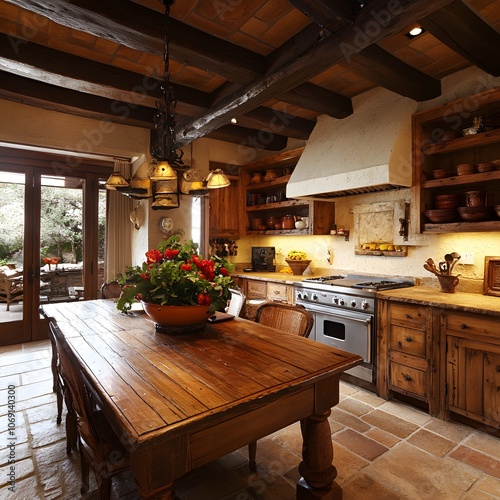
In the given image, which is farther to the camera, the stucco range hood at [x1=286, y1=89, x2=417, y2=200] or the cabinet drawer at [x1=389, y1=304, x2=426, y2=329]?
the stucco range hood at [x1=286, y1=89, x2=417, y2=200]

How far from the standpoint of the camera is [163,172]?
214 centimetres

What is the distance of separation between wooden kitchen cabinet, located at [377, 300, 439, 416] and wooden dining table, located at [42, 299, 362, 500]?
4.49 ft

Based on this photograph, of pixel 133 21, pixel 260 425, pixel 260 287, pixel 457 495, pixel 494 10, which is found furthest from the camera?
pixel 260 287

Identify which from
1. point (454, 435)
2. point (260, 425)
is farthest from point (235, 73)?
point (454, 435)

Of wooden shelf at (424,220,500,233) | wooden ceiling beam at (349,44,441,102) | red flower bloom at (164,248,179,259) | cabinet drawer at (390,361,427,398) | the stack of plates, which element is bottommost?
cabinet drawer at (390,361,427,398)

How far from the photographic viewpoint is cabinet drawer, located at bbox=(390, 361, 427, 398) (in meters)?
2.74

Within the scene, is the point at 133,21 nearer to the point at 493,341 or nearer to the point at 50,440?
the point at 50,440

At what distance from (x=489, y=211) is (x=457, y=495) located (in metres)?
2.07

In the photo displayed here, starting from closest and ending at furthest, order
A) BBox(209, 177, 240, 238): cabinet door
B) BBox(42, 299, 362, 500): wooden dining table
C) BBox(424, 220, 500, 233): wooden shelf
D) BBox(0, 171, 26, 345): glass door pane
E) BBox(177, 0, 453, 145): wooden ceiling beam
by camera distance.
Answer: BBox(42, 299, 362, 500): wooden dining table
BBox(177, 0, 453, 145): wooden ceiling beam
BBox(424, 220, 500, 233): wooden shelf
BBox(0, 171, 26, 345): glass door pane
BBox(209, 177, 240, 238): cabinet door

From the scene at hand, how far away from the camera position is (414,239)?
345 cm

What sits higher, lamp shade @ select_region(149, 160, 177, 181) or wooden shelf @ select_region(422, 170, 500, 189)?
wooden shelf @ select_region(422, 170, 500, 189)

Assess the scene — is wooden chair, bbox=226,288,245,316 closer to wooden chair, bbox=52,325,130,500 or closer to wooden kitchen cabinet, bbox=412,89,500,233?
wooden chair, bbox=52,325,130,500

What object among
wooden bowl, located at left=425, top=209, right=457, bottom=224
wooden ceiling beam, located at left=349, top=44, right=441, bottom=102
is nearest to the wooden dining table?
wooden bowl, located at left=425, top=209, right=457, bottom=224

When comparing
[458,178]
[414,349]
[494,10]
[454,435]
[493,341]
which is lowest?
[454,435]
